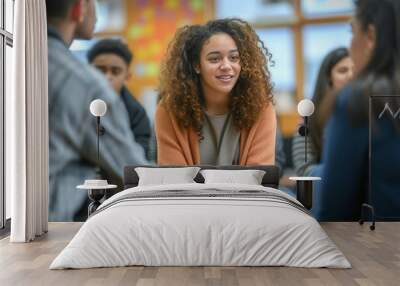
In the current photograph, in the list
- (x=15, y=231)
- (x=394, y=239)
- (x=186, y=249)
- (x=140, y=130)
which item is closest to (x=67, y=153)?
(x=140, y=130)

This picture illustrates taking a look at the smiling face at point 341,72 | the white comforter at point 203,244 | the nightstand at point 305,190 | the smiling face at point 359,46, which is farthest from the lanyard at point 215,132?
the white comforter at point 203,244

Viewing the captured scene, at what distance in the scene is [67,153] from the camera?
6.98 meters

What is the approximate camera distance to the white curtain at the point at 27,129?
18.5ft

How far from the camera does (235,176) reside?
609cm

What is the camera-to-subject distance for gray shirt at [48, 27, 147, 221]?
6977mm

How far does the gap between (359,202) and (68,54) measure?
3.85m

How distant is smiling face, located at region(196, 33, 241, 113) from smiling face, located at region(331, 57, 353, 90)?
1134 millimetres

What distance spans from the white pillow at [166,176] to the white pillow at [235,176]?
0.63 ft

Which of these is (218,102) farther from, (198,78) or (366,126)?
(366,126)

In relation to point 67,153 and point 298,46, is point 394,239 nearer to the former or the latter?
point 298,46

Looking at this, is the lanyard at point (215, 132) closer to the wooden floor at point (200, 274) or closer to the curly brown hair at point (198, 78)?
the curly brown hair at point (198, 78)

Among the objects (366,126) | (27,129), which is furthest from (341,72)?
(27,129)

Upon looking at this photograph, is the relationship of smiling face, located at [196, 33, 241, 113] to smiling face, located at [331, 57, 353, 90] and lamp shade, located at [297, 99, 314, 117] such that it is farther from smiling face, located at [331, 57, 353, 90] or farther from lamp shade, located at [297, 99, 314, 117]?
smiling face, located at [331, 57, 353, 90]

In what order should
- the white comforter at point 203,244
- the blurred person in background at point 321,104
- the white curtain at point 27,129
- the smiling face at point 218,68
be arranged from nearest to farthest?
the white comforter at point 203,244 → the white curtain at point 27,129 → the smiling face at point 218,68 → the blurred person in background at point 321,104
